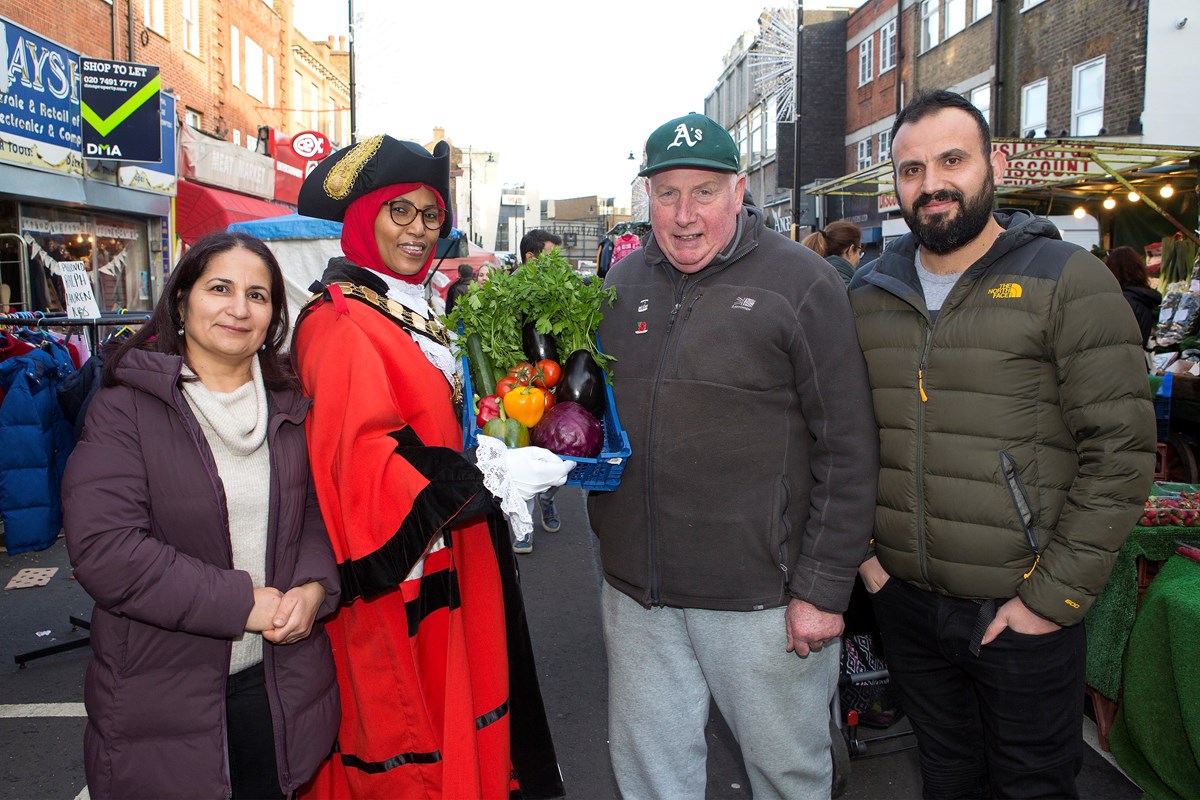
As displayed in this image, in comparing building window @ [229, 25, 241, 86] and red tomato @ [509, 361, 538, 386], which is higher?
building window @ [229, 25, 241, 86]

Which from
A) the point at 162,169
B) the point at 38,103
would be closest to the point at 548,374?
the point at 38,103

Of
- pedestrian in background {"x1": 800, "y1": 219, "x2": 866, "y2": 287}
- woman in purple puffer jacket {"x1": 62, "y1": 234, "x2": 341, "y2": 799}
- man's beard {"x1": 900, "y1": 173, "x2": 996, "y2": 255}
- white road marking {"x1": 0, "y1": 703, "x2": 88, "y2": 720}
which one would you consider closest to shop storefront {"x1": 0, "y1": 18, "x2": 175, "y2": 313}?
white road marking {"x1": 0, "y1": 703, "x2": 88, "y2": 720}

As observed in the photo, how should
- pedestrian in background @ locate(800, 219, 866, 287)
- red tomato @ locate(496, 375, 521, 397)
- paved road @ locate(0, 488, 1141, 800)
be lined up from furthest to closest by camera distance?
pedestrian in background @ locate(800, 219, 866, 287), paved road @ locate(0, 488, 1141, 800), red tomato @ locate(496, 375, 521, 397)

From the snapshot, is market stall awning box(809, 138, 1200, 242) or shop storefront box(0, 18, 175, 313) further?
shop storefront box(0, 18, 175, 313)

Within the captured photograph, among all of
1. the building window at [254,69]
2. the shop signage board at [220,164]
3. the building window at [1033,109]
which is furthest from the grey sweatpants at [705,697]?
the building window at [254,69]

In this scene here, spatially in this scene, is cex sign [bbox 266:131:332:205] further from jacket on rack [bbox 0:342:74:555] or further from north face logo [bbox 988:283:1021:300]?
north face logo [bbox 988:283:1021:300]

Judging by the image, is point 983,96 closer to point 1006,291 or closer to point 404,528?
point 1006,291

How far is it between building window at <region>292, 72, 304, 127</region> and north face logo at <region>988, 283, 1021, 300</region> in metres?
26.5

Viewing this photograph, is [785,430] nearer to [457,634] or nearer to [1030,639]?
[1030,639]

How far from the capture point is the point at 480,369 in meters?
2.64

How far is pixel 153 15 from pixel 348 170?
668 inches

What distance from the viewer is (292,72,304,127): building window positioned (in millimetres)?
25891

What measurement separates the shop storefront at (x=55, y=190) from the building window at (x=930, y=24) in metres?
18.3

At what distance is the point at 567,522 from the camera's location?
25.3 ft
